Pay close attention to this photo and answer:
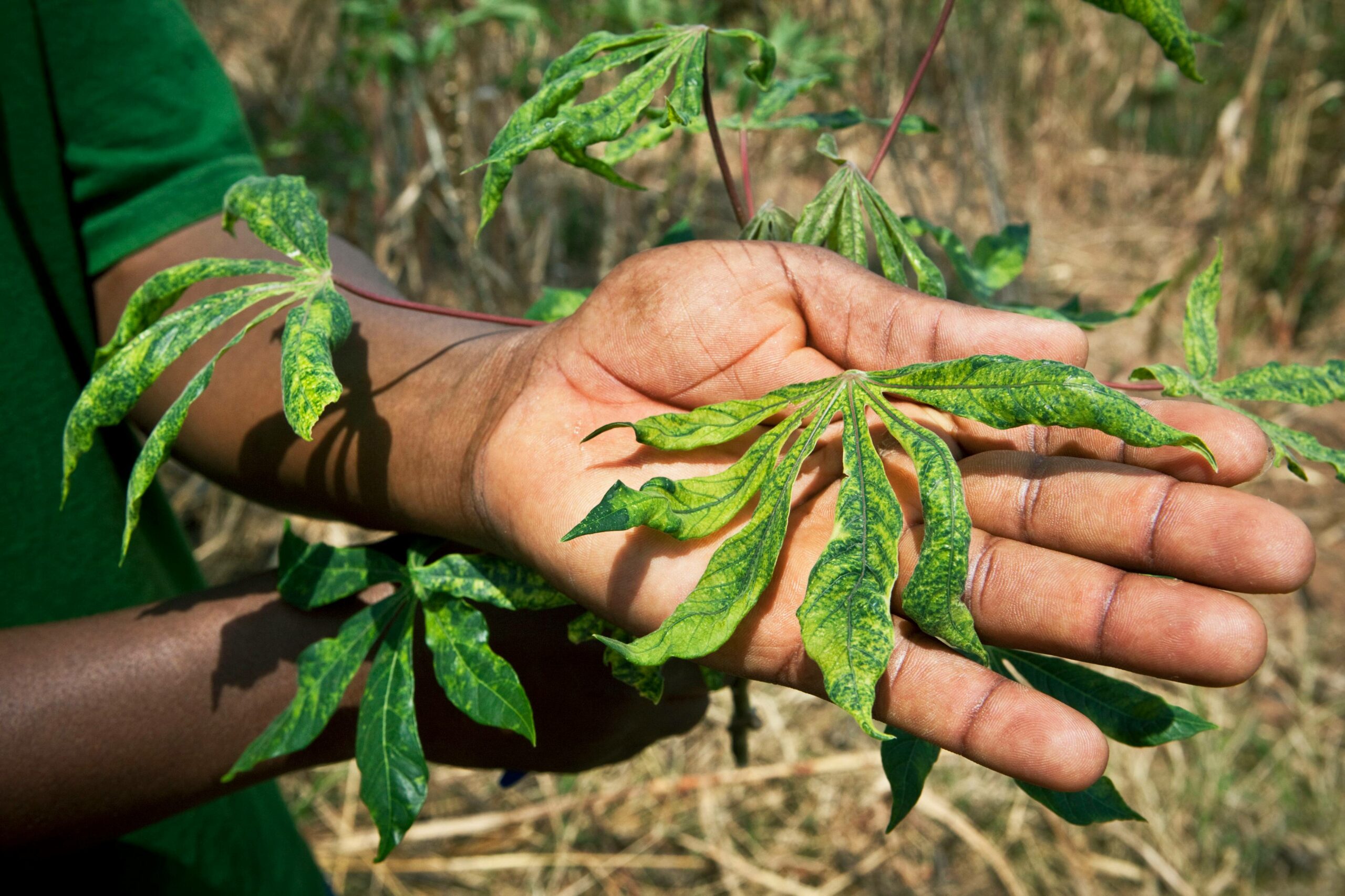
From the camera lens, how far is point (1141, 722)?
3.11ft

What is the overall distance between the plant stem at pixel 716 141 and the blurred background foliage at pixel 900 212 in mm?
299

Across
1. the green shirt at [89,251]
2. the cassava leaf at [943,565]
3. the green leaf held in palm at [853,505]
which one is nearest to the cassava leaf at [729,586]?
the green leaf held in palm at [853,505]

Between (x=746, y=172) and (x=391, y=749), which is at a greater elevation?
(x=746, y=172)

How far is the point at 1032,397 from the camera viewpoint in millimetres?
798

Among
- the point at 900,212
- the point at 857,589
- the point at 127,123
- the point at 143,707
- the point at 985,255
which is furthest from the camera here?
the point at 900,212

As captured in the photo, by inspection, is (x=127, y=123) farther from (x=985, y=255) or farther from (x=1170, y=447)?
(x=1170, y=447)

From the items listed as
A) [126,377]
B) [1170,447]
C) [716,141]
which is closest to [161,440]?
[126,377]

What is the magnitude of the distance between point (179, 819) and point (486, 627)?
2.39ft

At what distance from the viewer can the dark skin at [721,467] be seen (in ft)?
2.67

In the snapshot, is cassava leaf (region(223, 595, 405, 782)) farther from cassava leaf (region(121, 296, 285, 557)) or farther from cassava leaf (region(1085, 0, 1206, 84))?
cassava leaf (region(1085, 0, 1206, 84))

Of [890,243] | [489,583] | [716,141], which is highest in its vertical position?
[716,141]

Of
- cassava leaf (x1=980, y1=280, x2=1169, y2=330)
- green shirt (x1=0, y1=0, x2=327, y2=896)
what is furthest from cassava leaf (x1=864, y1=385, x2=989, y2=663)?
green shirt (x1=0, y1=0, x2=327, y2=896)

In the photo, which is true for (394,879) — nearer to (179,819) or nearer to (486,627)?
(179,819)

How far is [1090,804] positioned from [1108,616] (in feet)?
0.86
